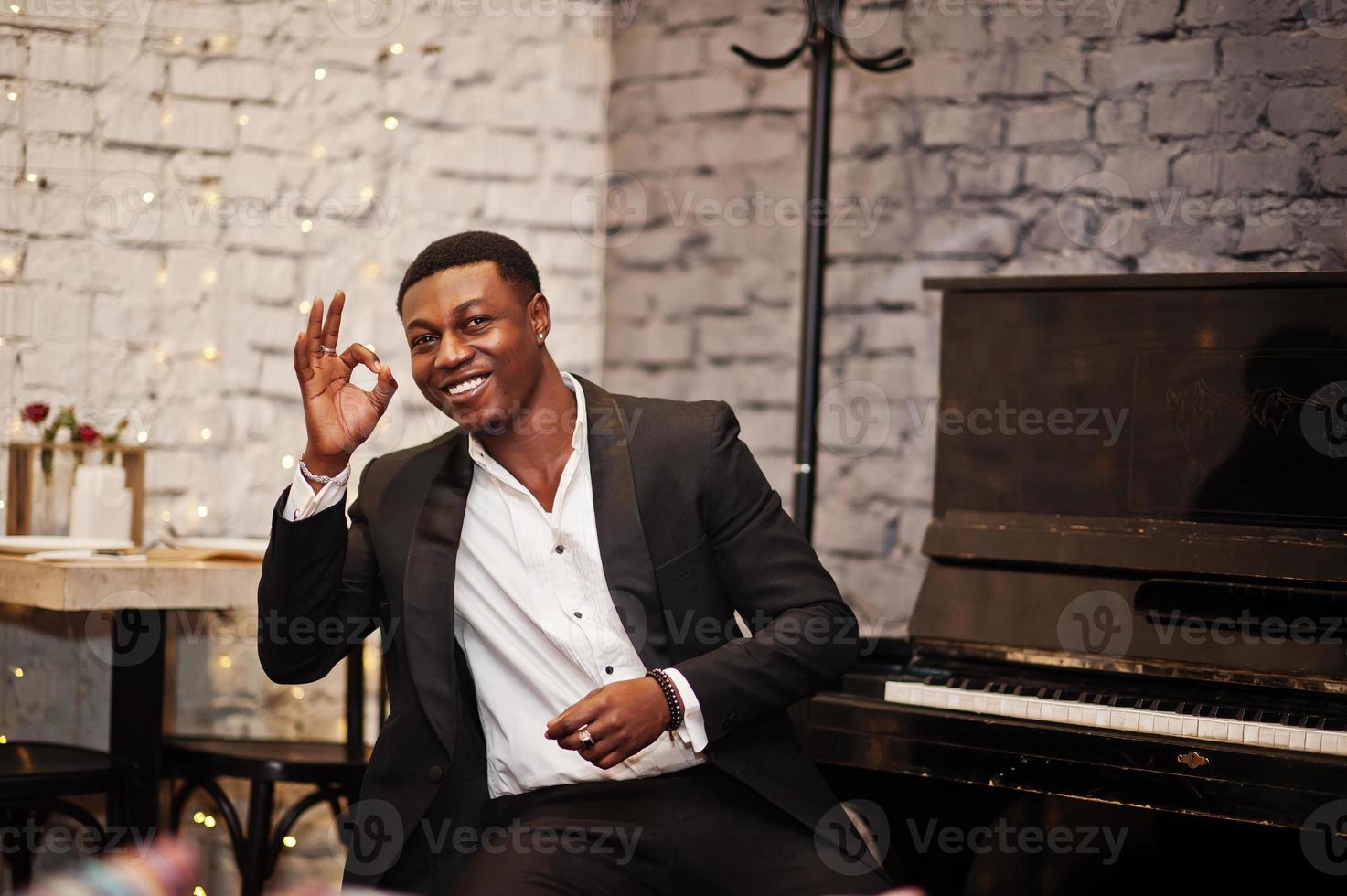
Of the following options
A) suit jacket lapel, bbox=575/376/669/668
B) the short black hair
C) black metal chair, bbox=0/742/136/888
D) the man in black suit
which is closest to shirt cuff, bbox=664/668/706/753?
the man in black suit

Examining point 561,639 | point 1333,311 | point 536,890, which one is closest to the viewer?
point 536,890

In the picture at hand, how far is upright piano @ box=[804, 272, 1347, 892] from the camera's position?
2.39 m

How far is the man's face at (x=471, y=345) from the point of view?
2404mm

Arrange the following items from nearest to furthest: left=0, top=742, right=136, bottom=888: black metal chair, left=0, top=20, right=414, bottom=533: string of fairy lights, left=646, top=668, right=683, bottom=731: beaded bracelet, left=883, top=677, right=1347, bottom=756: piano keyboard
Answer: left=646, top=668, right=683, bottom=731: beaded bracelet, left=883, top=677, right=1347, bottom=756: piano keyboard, left=0, top=742, right=136, bottom=888: black metal chair, left=0, top=20, right=414, bottom=533: string of fairy lights

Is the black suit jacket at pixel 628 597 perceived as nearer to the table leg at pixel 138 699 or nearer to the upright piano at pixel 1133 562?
the upright piano at pixel 1133 562

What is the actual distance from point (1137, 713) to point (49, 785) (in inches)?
87.5

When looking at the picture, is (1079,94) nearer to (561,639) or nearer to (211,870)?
(561,639)

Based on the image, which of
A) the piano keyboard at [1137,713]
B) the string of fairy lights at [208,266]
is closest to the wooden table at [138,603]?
the string of fairy lights at [208,266]

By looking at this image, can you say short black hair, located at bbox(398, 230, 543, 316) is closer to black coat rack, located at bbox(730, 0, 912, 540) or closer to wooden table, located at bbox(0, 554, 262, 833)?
wooden table, located at bbox(0, 554, 262, 833)

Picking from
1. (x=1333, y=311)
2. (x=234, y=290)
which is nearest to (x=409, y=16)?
(x=234, y=290)

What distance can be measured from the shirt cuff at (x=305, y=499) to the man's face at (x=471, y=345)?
0.91 feet

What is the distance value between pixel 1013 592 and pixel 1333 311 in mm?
819

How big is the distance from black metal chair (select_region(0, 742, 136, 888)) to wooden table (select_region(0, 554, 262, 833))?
0.33ft

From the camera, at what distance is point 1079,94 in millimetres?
3596
